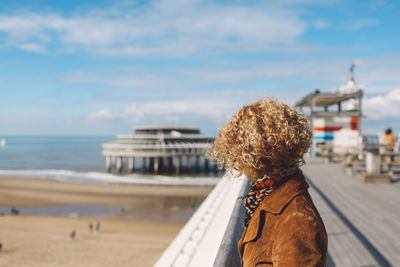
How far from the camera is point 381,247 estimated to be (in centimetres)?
457

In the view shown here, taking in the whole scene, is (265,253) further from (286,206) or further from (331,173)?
(331,173)

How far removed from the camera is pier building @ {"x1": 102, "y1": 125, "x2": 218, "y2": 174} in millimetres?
41875

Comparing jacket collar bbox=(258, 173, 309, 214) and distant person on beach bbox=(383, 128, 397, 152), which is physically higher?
distant person on beach bbox=(383, 128, 397, 152)

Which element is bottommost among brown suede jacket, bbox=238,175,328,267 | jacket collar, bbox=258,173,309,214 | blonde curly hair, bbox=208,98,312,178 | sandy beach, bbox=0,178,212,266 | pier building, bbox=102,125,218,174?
sandy beach, bbox=0,178,212,266

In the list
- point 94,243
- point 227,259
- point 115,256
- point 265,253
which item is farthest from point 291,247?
point 94,243

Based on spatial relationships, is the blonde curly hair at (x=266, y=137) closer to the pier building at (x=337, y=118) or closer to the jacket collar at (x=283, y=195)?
the jacket collar at (x=283, y=195)

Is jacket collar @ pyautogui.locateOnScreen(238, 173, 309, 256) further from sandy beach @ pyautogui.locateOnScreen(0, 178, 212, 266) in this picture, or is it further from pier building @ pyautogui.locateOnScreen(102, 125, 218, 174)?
pier building @ pyautogui.locateOnScreen(102, 125, 218, 174)

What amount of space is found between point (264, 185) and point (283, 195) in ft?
0.44

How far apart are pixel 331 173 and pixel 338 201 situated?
4.75m

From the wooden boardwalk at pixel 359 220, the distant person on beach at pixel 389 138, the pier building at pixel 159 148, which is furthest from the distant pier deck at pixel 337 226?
the pier building at pixel 159 148

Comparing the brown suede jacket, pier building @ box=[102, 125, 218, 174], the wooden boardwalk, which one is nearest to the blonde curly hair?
the brown suede jacket

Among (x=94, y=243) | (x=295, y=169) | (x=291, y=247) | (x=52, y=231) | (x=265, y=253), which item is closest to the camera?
(x=291, y=247)

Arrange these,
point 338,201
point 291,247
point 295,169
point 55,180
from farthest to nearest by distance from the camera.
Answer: point 55,180
point 338,201
point 295,169
point 291,247

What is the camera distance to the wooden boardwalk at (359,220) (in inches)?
165
